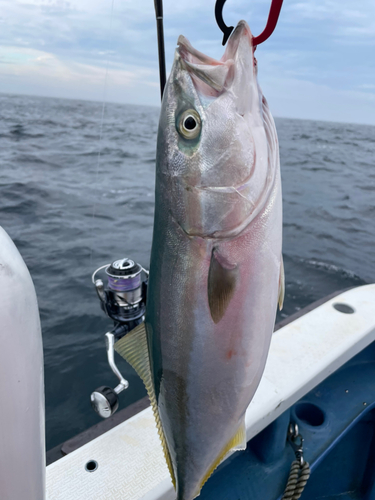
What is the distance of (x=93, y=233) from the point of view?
6613 millimetres

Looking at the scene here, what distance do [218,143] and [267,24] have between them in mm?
311

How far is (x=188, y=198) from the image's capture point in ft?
3.32

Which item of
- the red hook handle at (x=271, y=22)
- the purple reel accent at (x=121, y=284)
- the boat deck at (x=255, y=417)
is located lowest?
the boat deck at (x=255, y=417)

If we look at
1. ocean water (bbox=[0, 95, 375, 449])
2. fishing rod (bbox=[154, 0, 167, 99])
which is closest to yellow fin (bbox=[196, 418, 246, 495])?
fishing rod (bbox=[154, 0, 167, 99])

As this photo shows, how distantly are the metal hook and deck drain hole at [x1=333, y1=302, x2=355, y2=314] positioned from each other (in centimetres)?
242

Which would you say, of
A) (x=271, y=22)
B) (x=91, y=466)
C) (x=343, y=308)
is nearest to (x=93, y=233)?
(x=343, y=308)

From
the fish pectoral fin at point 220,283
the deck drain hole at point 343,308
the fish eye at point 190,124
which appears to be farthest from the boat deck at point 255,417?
the fish eye at point 190,124

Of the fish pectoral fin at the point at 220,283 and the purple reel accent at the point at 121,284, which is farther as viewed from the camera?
the purple reel accent at the point at 121,284

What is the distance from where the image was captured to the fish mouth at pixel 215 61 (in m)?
0.97

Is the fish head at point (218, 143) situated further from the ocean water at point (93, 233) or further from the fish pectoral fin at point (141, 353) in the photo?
the ocean water at point (93, 233)

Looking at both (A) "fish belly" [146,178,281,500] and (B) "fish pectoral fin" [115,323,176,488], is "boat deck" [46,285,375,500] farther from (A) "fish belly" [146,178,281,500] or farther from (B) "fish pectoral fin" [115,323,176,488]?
(A) "fish belly" [146,178,281,500]

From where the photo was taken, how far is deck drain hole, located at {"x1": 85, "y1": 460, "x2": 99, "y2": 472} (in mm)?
1735

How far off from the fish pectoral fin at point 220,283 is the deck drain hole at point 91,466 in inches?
48.4

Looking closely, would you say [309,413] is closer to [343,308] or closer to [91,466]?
[343,308]
